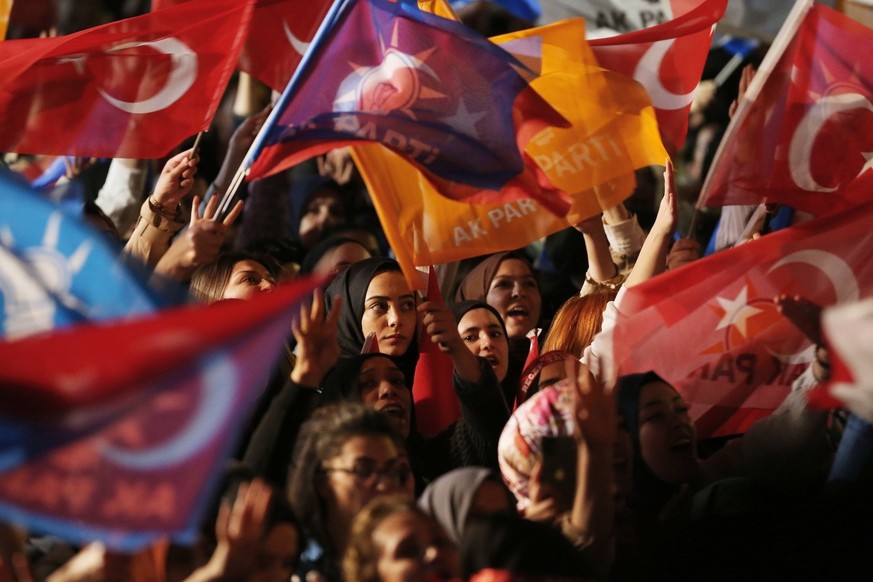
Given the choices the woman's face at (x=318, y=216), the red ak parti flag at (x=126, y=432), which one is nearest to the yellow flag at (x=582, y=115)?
the woman's face at (x=318, y=216)

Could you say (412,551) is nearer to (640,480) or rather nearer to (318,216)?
(640,480)

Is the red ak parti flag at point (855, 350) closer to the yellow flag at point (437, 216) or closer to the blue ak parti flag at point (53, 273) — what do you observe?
the blue ak parti flag at point (53, 273)

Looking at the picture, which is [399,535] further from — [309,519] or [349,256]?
[349,256]

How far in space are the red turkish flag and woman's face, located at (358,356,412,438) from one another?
1.57 metres

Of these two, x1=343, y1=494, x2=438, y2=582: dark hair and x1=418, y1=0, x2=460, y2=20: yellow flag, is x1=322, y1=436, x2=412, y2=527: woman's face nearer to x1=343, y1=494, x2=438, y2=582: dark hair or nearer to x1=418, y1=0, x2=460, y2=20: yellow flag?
x1=343, y1=494, x2=438, y2=582: dark hair

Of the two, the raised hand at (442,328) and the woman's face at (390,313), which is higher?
the raised hand at (442,328)

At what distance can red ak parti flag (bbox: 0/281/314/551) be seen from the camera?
2.90 metres

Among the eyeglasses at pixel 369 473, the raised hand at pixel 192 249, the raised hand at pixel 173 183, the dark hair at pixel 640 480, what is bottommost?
the dark hair at pixel 640 480

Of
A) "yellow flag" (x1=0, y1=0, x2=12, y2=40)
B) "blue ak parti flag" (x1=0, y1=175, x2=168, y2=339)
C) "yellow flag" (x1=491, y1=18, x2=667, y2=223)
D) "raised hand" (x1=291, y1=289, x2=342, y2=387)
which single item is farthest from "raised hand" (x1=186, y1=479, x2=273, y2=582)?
"yellow flag" (x1=0, y1=0, x2=12, y2=40)

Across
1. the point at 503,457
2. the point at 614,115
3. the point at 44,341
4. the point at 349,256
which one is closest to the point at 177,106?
the point at 349,256

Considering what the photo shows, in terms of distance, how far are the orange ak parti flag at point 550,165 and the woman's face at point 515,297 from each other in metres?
0.69

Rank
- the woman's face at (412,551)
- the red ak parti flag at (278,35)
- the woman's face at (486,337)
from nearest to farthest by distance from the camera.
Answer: the woman's face at (412,551) < the woman's face at (486,337) < the red ak parti flag at (278,35)

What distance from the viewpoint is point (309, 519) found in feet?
12.5

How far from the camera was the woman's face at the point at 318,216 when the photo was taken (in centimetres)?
699
